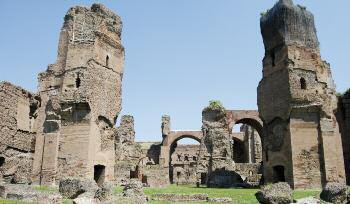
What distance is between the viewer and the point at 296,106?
21.1 meters

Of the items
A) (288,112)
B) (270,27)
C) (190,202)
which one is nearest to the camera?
(190,202)

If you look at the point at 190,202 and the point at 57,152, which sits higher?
the point at 57,152

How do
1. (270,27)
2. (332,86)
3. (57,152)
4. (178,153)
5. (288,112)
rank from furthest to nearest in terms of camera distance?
(178,153), (332,86), (270,27), (288,112), (57,152)

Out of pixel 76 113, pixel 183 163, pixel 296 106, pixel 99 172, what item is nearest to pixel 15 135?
pixel 76 113

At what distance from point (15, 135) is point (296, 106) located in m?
15.7

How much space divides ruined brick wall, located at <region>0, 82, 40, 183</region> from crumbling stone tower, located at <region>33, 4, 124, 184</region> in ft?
3.08

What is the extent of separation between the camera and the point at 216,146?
1139 inches

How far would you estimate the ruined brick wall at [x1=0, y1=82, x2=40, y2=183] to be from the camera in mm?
19875

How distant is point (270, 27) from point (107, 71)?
10.8 metres

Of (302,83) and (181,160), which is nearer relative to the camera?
(302,83)

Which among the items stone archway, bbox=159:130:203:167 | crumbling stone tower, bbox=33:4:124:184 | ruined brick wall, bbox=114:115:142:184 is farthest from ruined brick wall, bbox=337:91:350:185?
stone archway, bbox=159:130:203:167

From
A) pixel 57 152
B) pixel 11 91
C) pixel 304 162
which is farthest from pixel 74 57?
pixel 304 162

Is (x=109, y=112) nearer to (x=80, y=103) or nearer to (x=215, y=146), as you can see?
(x=80, y=103)

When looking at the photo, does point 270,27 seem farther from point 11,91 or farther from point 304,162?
point 11,91
